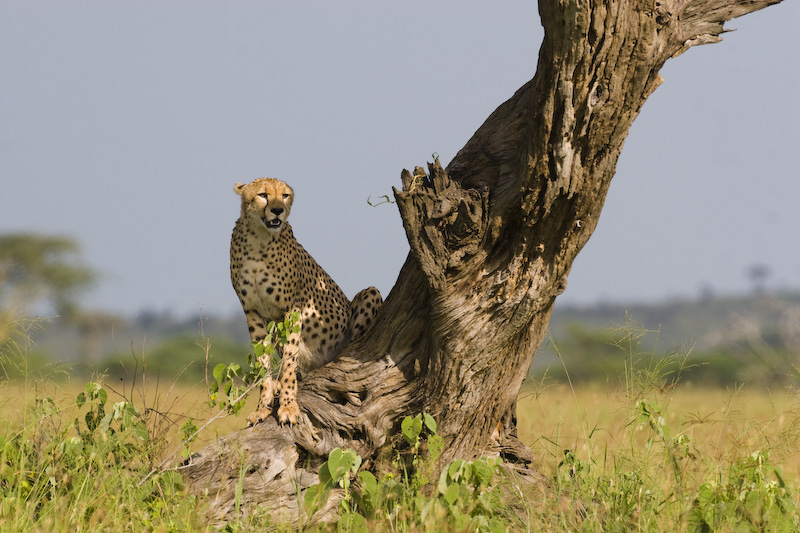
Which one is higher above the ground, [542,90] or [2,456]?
[542,90]

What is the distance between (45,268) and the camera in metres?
24.1

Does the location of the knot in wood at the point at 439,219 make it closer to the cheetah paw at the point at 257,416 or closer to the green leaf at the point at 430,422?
the green leaf at the point at 430,422

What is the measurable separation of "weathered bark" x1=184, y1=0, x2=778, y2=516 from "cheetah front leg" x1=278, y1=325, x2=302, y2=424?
6cm

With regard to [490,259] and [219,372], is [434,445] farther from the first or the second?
[219,372]

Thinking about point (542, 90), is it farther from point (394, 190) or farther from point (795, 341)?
point (795, 341)

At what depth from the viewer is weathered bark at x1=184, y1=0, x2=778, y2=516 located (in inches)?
148

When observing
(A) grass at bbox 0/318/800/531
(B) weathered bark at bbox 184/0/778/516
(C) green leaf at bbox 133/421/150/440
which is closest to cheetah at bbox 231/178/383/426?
(B) weathered bark at bbox 184/0/778/516

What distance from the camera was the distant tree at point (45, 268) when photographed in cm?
2325

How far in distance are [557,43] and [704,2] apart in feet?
2.82

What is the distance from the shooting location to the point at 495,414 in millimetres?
4562

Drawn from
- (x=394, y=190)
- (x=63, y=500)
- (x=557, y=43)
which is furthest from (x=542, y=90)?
(x=63, y=500)

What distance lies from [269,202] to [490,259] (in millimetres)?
1375

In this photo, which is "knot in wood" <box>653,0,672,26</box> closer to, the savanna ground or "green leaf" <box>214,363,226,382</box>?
the savanna ground

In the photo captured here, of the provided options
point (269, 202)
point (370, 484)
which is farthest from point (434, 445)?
point (269, 202)
